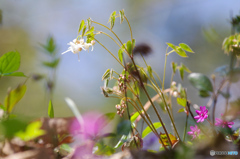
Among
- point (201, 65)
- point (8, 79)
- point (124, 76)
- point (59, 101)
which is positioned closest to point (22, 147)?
point (124, 76)

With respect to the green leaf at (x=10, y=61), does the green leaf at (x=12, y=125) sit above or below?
below

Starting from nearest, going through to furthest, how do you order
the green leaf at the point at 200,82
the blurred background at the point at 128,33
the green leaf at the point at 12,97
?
the green leaf at the point at 12,97
the green leaf at the point at 200,82
the blurred background at the point at 128,33

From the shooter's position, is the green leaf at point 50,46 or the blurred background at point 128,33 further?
the blurred background at point 128,33

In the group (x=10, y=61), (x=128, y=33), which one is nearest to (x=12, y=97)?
(x=10, y=61)

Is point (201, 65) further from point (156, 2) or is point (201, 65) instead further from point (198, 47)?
point (156, 2)

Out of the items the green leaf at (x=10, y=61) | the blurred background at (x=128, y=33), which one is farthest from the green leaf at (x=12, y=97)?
the blurred background at (x=128, y=33)

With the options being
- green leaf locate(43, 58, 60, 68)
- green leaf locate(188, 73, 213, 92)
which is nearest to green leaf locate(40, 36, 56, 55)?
green leaf locate(43, 58, 60, 68)

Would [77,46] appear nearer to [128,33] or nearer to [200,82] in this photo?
[200,82]

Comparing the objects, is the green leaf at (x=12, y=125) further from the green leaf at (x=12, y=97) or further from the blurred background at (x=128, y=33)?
the blurred background at (x=128, y=33)
